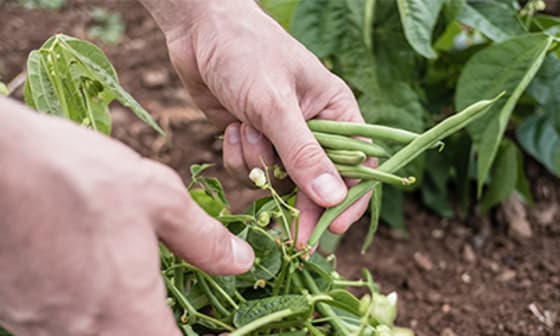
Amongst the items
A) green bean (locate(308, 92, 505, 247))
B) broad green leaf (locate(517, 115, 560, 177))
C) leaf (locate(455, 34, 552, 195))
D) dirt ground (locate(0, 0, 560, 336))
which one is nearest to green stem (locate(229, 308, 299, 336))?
green bean (locate(308, 92, 505, 247))

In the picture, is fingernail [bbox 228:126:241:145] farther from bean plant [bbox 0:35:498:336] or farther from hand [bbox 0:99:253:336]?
hand [bbox 0:99:253:336]

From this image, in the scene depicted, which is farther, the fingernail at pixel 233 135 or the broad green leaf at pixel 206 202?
the fingernail at pixel 233 135

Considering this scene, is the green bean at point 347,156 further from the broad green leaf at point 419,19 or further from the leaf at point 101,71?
the broad green leaf at point 419,19

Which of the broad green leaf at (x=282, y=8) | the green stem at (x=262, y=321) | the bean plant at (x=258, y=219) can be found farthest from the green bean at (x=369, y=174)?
the broad green leaf at (x=282, y=8)

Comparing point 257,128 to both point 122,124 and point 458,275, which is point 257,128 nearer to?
point 458,275

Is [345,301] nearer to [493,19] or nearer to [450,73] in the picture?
[493,19]

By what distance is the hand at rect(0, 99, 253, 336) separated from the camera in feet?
2.15

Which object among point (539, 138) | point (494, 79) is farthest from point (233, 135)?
point (539, 138)

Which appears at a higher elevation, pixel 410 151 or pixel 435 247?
pixel 410 151

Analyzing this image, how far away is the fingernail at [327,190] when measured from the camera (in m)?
1.08

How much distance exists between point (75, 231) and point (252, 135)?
1.86ft

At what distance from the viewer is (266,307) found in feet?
3.18

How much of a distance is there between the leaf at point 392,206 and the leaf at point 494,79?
381 millimetres

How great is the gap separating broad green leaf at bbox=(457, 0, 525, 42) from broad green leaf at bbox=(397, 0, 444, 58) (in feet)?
0.47
